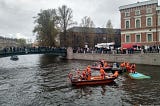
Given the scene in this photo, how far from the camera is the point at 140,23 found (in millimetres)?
59156

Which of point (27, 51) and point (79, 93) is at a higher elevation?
point (27, 51)

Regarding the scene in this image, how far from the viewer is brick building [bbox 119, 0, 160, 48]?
185 feet

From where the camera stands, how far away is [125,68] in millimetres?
35719

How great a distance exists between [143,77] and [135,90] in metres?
6.99

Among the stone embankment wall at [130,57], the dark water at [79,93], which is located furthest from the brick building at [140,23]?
the dark water at [79,93]

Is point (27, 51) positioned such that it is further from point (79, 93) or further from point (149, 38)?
point (79, 93)

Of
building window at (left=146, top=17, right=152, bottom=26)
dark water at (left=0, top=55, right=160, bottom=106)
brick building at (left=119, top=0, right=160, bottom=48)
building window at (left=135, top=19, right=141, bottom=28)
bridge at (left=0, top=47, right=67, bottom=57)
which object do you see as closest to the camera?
dark water at (left=0, top=55, right=160, bottom=106)

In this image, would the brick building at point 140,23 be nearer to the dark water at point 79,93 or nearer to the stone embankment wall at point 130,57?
the stone embankment wall at point 130,57

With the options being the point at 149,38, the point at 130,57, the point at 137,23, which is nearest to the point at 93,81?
the point at 130,57

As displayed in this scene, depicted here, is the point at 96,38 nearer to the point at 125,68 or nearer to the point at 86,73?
the point at 125,68

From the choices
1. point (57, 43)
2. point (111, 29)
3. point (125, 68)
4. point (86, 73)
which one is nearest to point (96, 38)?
point (111, 29)

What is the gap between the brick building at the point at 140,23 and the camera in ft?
185

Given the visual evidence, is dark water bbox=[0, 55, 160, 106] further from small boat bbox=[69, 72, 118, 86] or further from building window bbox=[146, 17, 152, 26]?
building window bbox=[146, 17, 152, 26]

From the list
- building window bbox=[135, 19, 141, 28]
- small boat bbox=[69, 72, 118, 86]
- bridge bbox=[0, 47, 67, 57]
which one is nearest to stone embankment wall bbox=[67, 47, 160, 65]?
bridge bbox=[0, 47, 67, 57]
